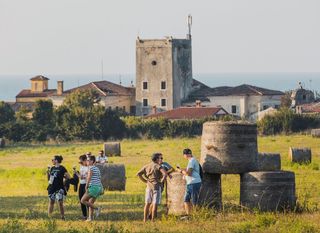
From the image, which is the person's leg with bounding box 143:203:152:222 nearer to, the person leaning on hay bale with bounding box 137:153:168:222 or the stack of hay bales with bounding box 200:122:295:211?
the person leaning on hay bale with bounding box 137:153:168:222

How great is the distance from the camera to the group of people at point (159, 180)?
86.5ft

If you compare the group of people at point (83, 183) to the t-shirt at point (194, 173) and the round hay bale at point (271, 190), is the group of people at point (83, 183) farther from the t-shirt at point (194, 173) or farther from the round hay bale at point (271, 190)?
the round hay bale at point (271, 190)

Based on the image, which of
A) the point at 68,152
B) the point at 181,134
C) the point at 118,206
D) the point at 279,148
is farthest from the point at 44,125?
the point at 118,206

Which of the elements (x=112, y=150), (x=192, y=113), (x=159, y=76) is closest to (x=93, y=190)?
(x=112, y=150)

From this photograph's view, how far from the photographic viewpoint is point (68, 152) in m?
63.5

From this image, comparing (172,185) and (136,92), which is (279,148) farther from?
(136,92)

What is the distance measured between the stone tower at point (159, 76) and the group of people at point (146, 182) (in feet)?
364

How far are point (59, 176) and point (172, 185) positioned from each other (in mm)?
2650

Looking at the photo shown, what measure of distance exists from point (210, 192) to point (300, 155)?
831 inches

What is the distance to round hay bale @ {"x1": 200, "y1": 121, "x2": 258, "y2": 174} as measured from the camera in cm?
2753

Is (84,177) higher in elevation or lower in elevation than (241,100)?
lower

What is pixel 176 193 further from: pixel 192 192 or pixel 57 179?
pixel 57 179

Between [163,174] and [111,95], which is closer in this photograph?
[163,174]

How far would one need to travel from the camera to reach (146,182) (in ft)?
87.2
